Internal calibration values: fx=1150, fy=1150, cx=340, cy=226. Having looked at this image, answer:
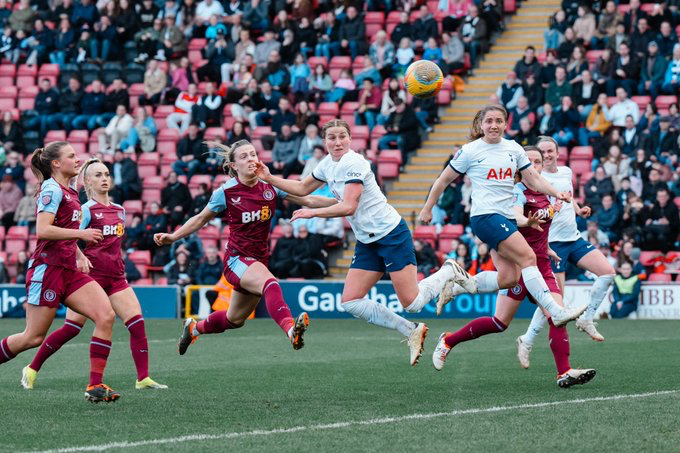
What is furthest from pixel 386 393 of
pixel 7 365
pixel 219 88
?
pixel 219 88

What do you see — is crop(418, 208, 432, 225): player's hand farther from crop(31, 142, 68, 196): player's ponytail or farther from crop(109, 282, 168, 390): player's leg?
crop(31, 142, 68, 196): player's ponytail

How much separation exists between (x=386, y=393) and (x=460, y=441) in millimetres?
2423

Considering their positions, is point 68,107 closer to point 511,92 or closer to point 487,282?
point 511,92

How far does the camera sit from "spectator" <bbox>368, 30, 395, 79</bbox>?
952 inches

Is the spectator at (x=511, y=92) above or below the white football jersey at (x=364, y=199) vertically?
above

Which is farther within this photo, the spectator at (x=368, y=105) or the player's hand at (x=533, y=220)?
the spectator at (x=368, y=105)

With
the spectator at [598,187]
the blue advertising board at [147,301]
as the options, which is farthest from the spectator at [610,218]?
the blue advertising board at [147,301]

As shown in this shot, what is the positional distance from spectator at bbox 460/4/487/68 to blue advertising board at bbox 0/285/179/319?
27.2 feet

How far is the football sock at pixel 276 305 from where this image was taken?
9.27 m

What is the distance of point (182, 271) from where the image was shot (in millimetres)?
21719

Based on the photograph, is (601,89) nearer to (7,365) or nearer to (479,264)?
(479,264)

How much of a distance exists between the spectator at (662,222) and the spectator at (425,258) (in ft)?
11.9

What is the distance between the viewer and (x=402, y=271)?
30.9 ft

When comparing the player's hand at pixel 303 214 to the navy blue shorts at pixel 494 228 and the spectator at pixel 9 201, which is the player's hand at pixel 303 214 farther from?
the spectator at pixel 9 201
